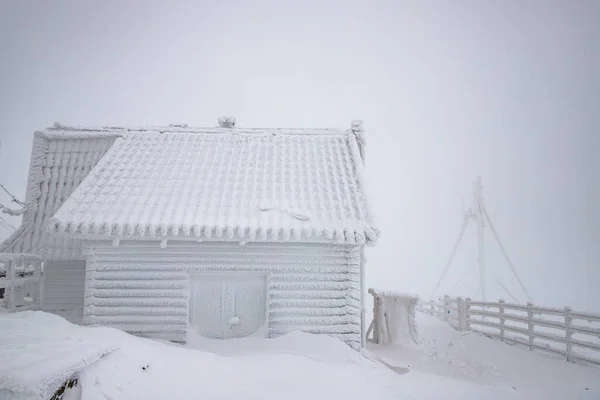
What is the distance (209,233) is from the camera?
8633 millimetres

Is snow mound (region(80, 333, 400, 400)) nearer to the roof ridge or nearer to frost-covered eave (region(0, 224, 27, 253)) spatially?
the roof ridge

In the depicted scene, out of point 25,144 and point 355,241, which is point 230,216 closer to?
point 355,241

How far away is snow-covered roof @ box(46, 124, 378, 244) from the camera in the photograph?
8805mm

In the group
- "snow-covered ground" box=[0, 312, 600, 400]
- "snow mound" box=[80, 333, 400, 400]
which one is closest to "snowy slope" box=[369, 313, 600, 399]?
"snow-covered ground" box=[0, 312, 600, 400]

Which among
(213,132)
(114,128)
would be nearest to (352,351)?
(213,132)

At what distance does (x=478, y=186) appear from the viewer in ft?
87.7

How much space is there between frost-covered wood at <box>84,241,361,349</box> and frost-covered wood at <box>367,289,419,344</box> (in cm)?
323

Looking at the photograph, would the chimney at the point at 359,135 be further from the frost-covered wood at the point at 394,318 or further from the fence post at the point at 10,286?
the fence post at the point at 10,286

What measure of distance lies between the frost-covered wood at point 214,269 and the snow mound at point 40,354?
100 inches

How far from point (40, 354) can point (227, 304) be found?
5308mm

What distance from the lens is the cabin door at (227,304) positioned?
30.1 ft

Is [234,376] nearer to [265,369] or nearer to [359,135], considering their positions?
[265,369]

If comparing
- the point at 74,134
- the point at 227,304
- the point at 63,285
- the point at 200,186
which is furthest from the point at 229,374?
the point at 74,134

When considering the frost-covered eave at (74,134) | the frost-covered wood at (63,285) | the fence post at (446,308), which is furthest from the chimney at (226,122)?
the fence post at (446,308)
